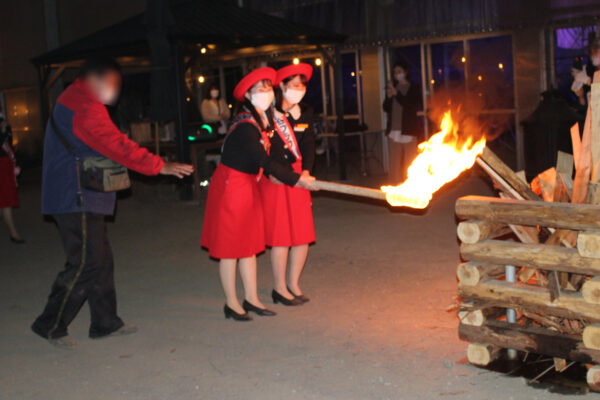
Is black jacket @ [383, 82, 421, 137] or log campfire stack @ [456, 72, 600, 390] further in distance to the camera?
black jacket @ [383, 82, 421, 137]

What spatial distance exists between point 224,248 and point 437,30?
434 inches

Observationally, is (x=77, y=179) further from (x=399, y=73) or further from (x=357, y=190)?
(x=399, y=73)

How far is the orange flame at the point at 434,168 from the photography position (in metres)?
4.92

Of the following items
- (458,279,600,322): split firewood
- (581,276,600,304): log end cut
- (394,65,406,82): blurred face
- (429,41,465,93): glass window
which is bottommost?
(458,279,600,322): split firewood

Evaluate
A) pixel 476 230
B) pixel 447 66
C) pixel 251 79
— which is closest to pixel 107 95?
pixel 251 79

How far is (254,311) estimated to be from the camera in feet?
20.4

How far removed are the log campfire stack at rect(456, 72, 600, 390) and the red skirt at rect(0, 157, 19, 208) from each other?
7.02 m

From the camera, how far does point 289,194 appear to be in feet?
20.6

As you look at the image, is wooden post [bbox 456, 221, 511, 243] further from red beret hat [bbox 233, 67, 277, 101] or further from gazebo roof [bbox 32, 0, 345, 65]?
gazebo roof [bbox 32, 0, 345, 65]

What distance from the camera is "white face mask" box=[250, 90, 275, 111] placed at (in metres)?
5.96

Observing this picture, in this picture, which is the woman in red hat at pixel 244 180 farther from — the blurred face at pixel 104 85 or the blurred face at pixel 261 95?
the blurred face at pixel 104 85

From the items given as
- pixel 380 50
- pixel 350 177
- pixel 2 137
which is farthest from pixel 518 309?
pixel 380 50

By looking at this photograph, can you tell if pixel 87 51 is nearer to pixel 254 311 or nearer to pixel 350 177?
pixel 350 177

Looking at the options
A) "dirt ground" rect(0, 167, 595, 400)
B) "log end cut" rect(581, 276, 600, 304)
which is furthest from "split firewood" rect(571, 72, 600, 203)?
"dirt ground" rect(0, 167, 595, 400)
